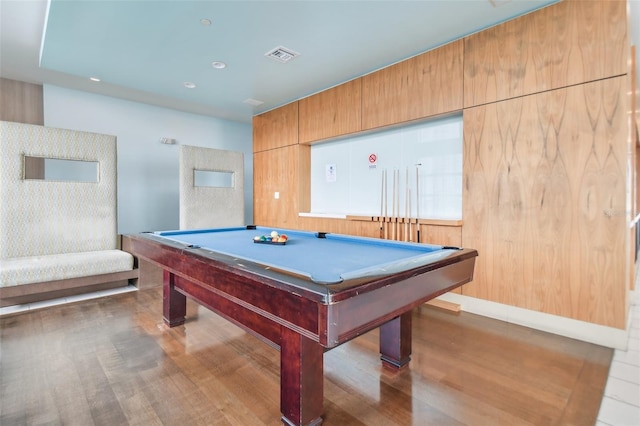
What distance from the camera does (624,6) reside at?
7.48 ft

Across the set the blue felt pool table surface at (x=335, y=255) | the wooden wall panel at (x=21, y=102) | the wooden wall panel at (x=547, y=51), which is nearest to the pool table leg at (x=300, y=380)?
the blue felt pool table surface at (x=335, y=255)

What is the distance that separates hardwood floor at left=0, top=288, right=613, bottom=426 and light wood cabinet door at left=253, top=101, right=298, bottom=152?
3.20 m

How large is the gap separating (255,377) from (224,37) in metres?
2.93

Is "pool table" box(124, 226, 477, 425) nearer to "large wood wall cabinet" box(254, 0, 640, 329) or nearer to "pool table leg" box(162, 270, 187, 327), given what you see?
"pool table leg" box(162, 270, 187, 327)

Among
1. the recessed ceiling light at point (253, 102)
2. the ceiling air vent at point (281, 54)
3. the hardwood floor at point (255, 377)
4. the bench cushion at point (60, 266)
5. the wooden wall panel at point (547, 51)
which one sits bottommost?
the hardwood floor at point (255, 377)

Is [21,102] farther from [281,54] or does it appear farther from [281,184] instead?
[281,54]

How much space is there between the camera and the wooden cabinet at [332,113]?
409 cm

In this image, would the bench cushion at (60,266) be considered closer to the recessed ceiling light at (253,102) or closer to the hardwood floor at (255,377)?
the hardwood floor at (255,377)

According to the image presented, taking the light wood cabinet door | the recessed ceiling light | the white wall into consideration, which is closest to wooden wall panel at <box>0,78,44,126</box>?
the white wall

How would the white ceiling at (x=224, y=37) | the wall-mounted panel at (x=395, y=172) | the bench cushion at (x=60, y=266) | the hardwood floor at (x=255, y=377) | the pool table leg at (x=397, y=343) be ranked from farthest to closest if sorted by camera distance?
the wall-mounted panel at (x=395, y=172)
the bench cushion at (x=60, y=266)
the white ceiling at (x=224, y=37)
the pool table leg at (x=397, y=343)
the hardwood floor at (x=255, y=377)

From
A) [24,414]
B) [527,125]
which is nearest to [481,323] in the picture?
[527,125]

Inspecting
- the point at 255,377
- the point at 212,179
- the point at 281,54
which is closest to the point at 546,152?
the point at 281,54

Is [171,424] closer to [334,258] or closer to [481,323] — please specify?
[334,258]

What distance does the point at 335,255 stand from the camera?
6.32 ft
